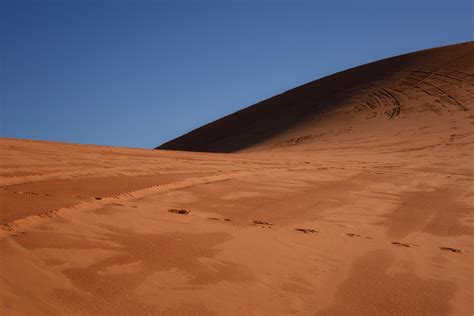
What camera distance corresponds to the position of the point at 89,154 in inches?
354

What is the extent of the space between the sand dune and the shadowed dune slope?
42.5ft

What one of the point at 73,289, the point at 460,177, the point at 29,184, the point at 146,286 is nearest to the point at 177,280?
the point at 146,286

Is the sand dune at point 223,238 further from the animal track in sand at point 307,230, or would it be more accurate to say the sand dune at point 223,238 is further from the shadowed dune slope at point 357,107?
the shadowed dune slope at point 357,107

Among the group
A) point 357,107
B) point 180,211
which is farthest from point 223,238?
point 357,107

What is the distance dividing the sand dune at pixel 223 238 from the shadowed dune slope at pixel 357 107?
1296cm

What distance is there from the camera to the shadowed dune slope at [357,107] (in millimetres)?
23078

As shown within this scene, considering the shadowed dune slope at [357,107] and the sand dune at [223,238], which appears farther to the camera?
the shadowed dune slope at [357,107]

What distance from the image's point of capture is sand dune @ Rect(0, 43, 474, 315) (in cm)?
276

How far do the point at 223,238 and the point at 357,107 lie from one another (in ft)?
80.5

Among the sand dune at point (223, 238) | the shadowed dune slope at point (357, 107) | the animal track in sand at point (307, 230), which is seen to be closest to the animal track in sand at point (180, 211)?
the sand dune at point (223, 238)

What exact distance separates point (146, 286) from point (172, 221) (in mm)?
1525

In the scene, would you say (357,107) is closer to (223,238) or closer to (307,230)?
(307,230)

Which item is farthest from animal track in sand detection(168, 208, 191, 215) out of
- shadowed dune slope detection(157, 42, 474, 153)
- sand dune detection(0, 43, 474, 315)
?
shadowed dune slope detection(157, 42, 474, 153)

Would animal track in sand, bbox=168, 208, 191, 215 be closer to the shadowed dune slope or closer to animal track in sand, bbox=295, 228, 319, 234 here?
animal track in sand, bbox=295, 228, 319, 234
